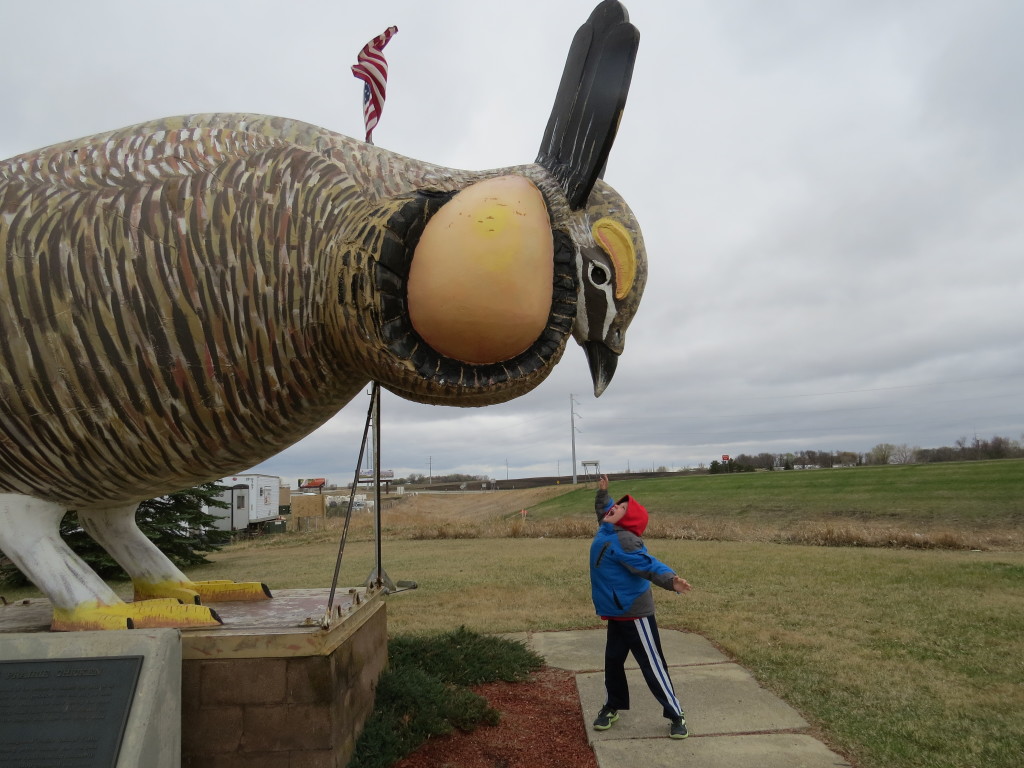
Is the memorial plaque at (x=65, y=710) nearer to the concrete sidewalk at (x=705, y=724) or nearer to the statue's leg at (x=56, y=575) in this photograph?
the statue's leg at (x=56, y=575)

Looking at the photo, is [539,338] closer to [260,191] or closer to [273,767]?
[260,191]

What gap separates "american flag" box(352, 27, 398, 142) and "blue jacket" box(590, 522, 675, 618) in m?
2.92

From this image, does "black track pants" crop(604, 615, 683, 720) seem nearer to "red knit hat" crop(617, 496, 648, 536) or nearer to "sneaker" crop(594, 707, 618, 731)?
"sneaker" crop(594, 707, 618, 731)

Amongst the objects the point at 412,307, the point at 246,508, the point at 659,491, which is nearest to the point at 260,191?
the point at 412,307

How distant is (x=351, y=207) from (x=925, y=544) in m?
13.7

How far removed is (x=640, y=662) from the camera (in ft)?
13.5

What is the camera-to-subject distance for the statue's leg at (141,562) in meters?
4.10

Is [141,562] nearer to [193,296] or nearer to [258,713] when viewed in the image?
[258,713]

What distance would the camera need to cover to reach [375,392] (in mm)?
3811

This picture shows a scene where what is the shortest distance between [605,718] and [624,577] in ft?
2.80

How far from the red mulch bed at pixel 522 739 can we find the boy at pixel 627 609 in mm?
270

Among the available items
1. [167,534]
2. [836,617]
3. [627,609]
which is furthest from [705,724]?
[167,534]

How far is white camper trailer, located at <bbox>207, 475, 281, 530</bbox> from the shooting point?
24.5 metres

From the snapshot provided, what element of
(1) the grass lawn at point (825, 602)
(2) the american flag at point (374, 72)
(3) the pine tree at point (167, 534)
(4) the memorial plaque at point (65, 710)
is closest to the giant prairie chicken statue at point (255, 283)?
(4) the memorial plaque at point (65, 710)
